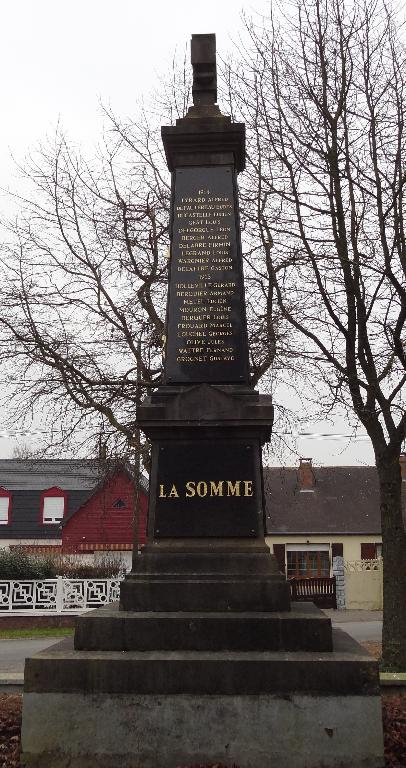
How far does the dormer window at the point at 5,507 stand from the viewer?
109 feet

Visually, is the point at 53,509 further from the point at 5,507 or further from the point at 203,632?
the point at 203,632

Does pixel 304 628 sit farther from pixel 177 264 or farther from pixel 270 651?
pixel 177 264

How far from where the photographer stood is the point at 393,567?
11.3 m

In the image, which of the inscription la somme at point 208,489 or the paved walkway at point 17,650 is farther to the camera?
the paved walkway at point 17,650

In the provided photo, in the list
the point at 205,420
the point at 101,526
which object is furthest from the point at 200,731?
the point at 101,526

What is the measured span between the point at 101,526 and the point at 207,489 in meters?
26.3

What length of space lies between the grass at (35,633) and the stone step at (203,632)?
1123 centimetres

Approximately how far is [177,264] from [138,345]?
7.70 metres

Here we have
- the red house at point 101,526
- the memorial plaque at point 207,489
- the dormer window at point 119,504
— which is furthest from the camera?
the dormer window at point 119,504

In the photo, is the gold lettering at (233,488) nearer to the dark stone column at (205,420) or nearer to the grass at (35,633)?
the dark stone column at (205,420)

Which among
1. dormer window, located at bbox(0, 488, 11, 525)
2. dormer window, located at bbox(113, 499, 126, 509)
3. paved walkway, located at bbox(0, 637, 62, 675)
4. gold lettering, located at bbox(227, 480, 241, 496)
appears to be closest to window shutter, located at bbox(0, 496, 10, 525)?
dormer window, located at bbox(0, 488, 11, 525)

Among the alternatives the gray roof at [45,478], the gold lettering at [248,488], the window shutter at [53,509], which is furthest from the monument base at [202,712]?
the window shutter at [53,509]

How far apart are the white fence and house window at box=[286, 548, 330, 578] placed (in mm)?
17029

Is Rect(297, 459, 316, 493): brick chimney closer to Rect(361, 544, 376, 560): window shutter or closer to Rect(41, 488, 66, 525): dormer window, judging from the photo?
Rect(361, 544, 376, 560): window shutter
